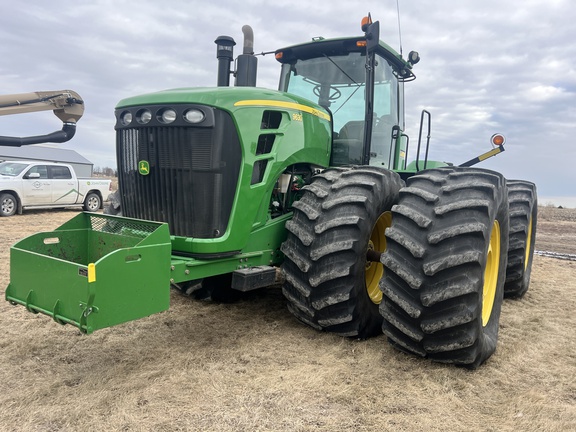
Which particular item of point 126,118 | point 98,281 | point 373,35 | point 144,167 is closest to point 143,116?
point 126,118

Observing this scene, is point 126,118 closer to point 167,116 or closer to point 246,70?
point 167,116

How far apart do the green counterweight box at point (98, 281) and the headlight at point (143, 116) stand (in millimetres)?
818

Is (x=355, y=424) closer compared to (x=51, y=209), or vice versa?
(x=355, y=424)

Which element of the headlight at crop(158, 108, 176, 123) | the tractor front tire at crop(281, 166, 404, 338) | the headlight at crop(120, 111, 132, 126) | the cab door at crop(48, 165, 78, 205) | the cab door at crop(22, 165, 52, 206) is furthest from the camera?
the cab door at crop(48, 165, 78, 205)

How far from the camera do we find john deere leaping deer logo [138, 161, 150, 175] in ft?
12.3

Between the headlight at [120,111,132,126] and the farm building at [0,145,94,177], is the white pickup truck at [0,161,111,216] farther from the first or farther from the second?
the farm building at [0,145,94,177]

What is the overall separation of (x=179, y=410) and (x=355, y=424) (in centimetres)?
103

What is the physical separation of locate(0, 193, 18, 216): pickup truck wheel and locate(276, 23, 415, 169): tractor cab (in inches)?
455

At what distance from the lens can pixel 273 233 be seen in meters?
4.07

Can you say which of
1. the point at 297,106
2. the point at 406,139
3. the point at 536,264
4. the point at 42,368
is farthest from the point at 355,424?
the point at 536,264

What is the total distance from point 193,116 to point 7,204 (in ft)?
41.6

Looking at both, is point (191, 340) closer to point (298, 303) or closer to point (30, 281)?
point (298, 303)

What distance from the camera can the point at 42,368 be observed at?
10.9 feet

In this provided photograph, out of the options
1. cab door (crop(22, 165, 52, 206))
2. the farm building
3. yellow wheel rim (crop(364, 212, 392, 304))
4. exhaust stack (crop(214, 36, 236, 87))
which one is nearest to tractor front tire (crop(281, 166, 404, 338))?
yellow wheel rim (crop(364, 212, 392, 304))
